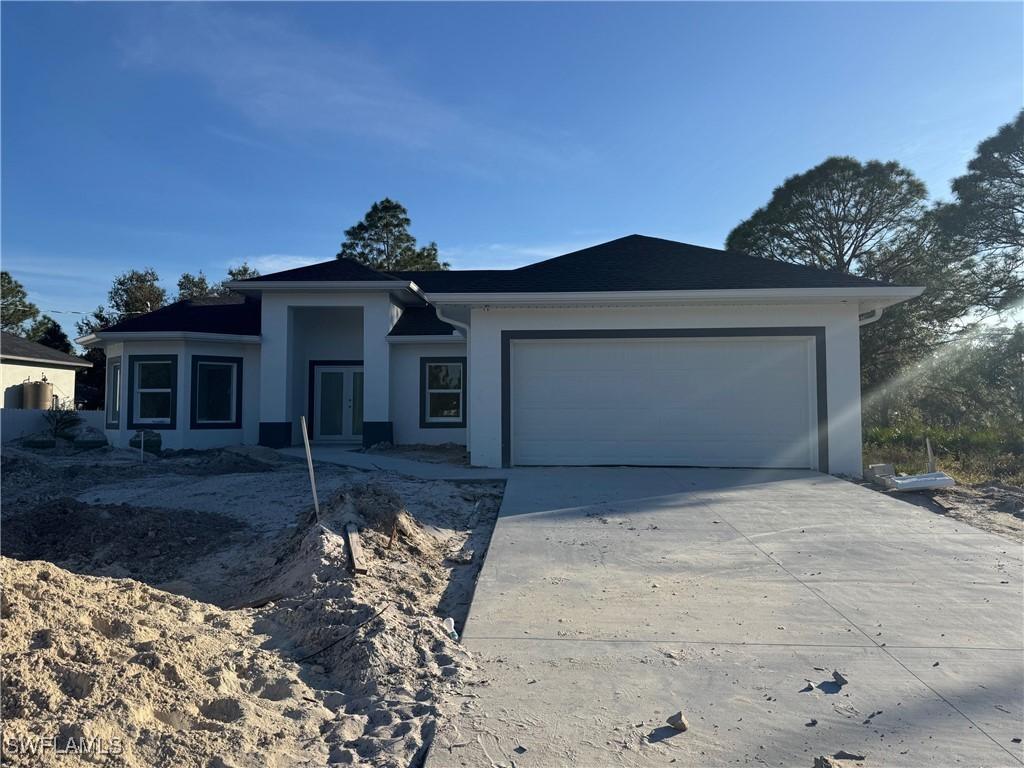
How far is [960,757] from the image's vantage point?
2986 mm

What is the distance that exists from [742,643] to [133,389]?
16.3 m

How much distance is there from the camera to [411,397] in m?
17.2

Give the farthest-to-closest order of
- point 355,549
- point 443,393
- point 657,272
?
point 443,393
point 657,272
point 355,549

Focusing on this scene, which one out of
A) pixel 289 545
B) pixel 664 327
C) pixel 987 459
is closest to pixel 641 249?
pixel 664 327

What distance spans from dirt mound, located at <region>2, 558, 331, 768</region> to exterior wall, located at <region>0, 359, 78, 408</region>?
22011mm

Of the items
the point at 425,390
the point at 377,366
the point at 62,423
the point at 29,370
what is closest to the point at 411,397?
the point at 425,390

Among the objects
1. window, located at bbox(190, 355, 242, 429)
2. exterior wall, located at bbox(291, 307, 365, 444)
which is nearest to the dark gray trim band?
exterior wall, located at bbox(291, 307, 365, 444)

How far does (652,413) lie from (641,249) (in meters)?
3.98

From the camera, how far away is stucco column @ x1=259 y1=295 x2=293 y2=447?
16531 millimetres

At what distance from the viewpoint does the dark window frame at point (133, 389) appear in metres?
16.2

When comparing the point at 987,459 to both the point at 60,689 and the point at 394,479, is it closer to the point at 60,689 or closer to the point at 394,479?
the point at 394,479

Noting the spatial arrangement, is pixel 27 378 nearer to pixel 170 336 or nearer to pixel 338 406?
pixel 170 336

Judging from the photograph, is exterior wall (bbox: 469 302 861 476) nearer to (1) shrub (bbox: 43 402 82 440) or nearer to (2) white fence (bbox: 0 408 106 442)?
(1) shrub (bbox: 43 402 82 440)

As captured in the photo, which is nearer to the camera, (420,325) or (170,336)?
(170,336)
